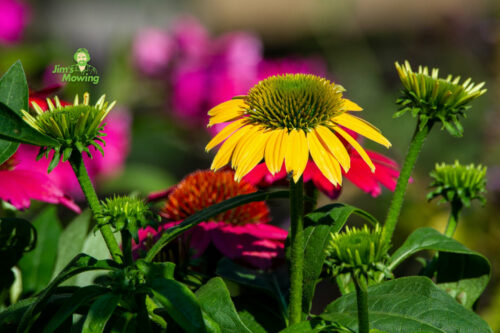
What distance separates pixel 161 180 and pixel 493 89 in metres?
1.33

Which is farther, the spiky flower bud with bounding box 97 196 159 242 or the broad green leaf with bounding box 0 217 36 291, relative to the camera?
the broad green leaf with bounding box 0 217 36 291

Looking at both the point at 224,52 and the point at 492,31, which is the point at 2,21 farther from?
the point at 492,31

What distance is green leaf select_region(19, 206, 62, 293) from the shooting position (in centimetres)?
70

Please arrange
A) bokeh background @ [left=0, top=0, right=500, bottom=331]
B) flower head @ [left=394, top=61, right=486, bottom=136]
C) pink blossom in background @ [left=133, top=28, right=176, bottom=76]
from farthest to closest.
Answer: pink blossom in background @ [left=133, top=28, right=176, bottom=76] < bokeh background @ [left=0, top=0, right=500, bottom=331] < flower head @ [left=394, top=61, right=486, bottom=136]

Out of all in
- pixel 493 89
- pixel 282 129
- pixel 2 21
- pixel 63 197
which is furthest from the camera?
pixel 493 89

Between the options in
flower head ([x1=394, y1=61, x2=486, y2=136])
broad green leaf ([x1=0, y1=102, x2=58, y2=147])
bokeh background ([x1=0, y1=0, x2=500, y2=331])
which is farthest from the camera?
bokeh background ([x1=0, y1=0, x2=500, y2=331])

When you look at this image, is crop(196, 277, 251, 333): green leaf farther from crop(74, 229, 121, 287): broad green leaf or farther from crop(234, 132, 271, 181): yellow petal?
crop(74, 229, 121, 287): broad green leaf

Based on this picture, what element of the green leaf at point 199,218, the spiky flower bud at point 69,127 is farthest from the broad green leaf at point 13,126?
the green leaf at point 199,218

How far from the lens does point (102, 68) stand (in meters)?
2.91

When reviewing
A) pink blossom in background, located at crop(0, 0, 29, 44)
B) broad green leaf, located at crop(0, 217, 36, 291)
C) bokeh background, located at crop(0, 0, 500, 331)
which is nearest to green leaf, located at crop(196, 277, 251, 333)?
broad green leaf, located at crop(0, 217, 36, 291)

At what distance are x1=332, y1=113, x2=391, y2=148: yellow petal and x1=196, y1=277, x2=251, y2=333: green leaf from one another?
169mm

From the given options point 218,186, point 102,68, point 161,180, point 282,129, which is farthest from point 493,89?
point 282,129

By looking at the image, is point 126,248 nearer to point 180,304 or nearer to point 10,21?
point 180,304

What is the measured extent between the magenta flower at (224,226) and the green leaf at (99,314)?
0.18 metres
